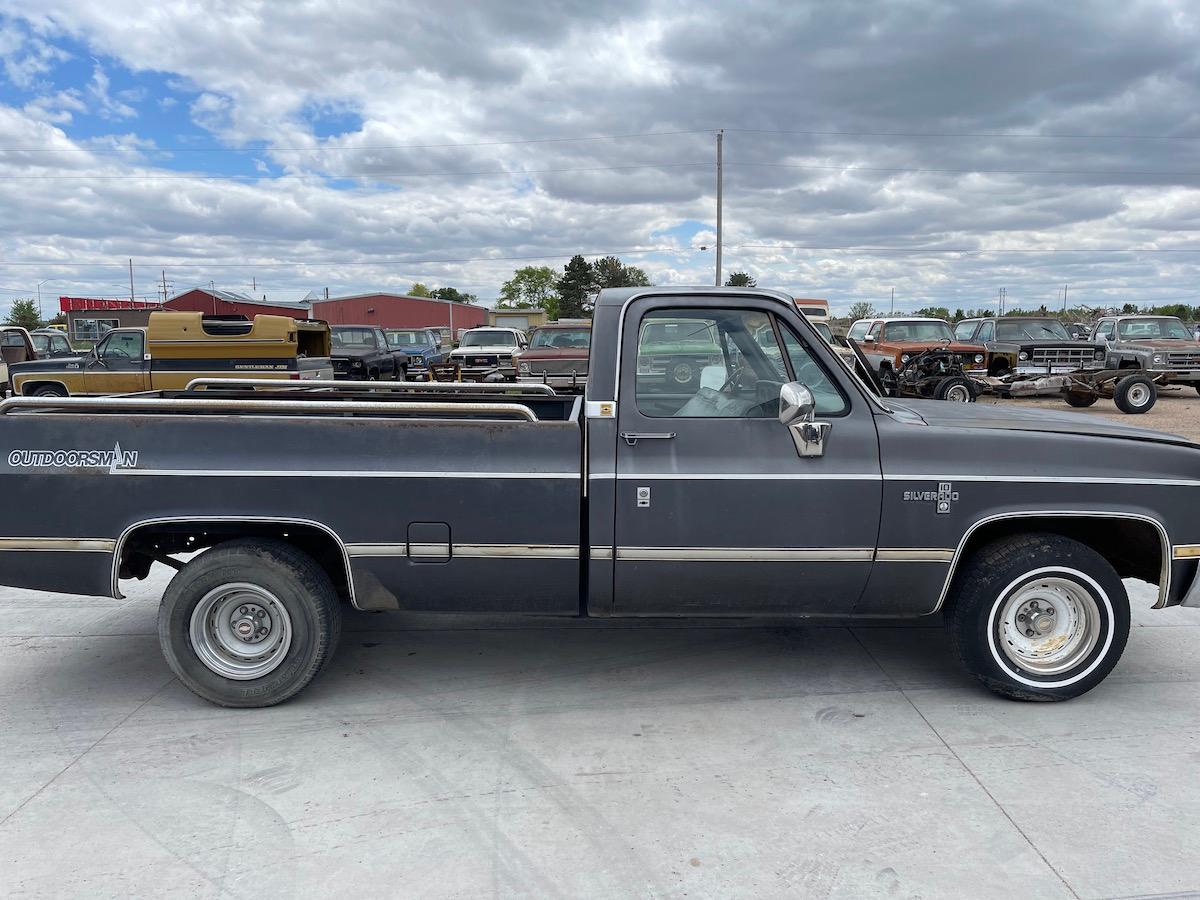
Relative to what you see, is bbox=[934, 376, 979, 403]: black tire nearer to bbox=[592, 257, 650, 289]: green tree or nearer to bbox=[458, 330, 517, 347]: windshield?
bbox=[458, 330, 517, 347]: windshield

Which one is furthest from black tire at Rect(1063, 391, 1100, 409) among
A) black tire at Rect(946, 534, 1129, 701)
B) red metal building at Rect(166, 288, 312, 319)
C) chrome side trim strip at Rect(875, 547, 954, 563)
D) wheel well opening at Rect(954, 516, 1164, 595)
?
red metal building at Rect(166, 288, 312, 319)

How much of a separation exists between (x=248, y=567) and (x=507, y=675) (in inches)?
53.7

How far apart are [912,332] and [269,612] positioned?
1729 cm

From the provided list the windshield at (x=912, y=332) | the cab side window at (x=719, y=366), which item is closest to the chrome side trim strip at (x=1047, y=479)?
the cab side window at (x=719, y=366)

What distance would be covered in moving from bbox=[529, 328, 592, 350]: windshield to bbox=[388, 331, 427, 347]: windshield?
39.0 ft

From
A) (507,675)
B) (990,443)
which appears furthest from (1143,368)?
(507,675)

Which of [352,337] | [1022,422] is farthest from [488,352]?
[1022,422]

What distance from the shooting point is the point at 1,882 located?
274 centimetres

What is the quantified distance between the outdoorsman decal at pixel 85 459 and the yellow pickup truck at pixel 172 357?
11.3 m

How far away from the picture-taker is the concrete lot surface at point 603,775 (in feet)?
9.18

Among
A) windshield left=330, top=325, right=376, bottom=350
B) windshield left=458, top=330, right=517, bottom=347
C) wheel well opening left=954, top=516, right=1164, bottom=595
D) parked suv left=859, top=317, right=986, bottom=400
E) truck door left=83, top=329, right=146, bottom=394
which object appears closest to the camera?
wheel well opening left=954, top=516, right=1164, bottom=595

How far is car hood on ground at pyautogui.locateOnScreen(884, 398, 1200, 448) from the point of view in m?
3.95

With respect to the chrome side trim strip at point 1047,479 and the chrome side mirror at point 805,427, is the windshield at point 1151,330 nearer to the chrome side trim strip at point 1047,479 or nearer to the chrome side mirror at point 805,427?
the chrome side trim strip at point 1047,479

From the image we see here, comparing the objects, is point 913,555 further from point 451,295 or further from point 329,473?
point 451,295
